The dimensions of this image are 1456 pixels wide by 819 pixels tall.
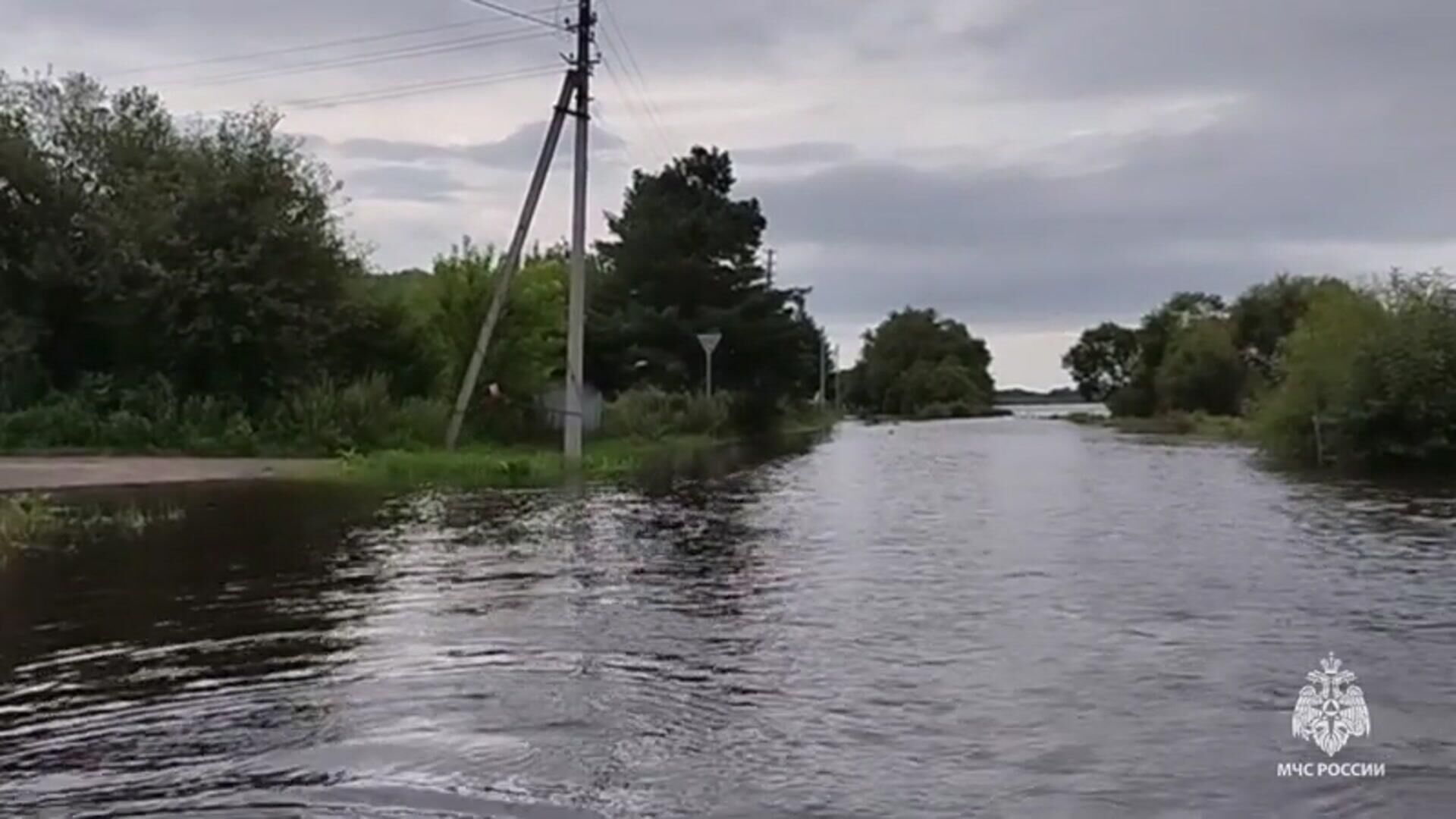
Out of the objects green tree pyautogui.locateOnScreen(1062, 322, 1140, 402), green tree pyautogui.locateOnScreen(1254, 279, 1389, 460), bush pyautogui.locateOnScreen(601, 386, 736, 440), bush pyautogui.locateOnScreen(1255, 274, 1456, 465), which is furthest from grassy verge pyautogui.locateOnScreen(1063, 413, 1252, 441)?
green tree pyautogui.locateOnScreen(1062, 322, 1140, 402)

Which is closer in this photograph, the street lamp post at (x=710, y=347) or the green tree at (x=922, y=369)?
the street lamp post at (x=710, y=347)

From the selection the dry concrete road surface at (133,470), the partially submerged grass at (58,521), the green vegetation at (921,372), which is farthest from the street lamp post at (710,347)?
the green vegetation at (921,372)

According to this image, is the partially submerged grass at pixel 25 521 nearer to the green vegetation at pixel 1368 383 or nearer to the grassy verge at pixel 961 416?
the green vegetation at pixel 1368 383

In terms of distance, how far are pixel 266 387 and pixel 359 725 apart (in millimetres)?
25044

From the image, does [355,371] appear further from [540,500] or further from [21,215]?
[540,500]

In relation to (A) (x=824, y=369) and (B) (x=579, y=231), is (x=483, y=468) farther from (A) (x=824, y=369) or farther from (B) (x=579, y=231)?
(A) (x=824, y=369)

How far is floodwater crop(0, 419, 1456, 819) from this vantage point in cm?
628

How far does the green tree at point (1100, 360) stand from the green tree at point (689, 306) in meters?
65.1

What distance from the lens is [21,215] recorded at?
103 ft

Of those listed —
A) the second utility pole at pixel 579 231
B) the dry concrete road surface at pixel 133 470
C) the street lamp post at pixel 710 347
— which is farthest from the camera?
the street lamp post at pixel 710 347

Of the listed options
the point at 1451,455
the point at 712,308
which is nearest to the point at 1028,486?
the point at 1451,455

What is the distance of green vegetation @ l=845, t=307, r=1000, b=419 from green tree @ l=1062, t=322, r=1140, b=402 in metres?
7.83

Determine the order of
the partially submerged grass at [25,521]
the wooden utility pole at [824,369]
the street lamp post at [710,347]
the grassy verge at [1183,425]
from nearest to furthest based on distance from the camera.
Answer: the partially submerged grass at [25,521], the street lamp post at [710,347], the grassy verge at [1183,425], the wooden utility pole at [824,369]

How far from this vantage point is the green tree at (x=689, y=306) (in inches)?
1937
